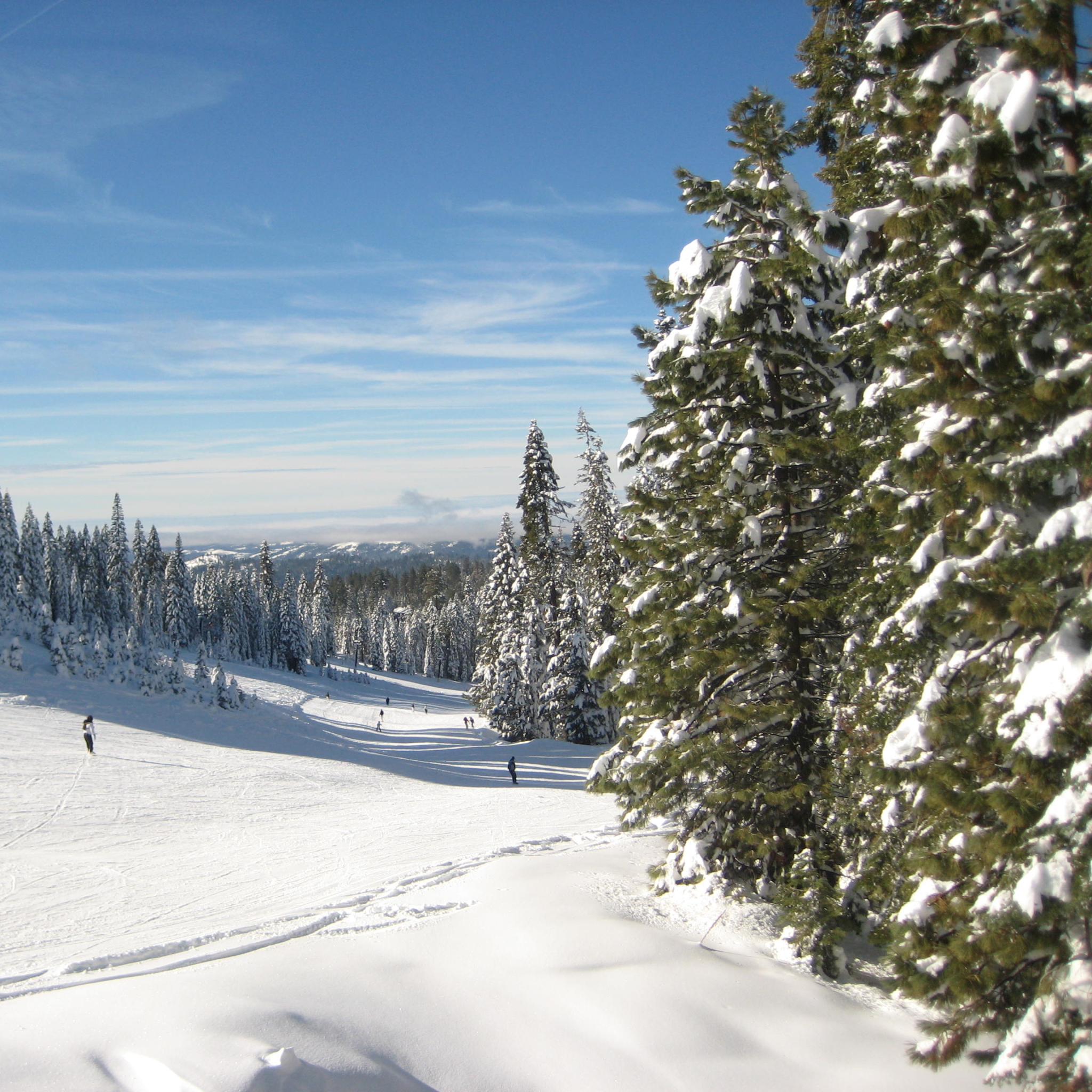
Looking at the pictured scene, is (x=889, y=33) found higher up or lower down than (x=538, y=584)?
higher up

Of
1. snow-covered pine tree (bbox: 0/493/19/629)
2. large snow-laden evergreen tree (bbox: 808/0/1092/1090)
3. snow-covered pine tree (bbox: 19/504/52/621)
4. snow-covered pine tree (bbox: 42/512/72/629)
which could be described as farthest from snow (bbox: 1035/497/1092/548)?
snow-covered pine tree (bbox: 42/512/72/629)

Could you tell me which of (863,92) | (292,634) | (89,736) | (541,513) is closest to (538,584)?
(541,513)

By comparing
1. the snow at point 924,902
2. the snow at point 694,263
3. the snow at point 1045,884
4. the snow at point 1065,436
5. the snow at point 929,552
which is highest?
the snow at point 694,263

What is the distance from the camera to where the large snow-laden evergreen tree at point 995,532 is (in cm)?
492

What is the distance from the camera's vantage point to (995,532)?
557cm

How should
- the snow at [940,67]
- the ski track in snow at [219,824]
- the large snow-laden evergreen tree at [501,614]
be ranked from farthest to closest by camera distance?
the large snow-laden evergreen tree at [501,614], the ski track in snow at [219,824], the snow at [940,67]

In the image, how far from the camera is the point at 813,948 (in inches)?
311

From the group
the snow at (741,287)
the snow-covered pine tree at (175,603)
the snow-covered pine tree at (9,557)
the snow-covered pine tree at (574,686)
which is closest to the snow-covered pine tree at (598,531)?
the snow-covered pine tree at (574,686)

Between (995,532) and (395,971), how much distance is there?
22.7 feet

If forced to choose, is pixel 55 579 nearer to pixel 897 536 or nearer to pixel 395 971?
pixel 395 971

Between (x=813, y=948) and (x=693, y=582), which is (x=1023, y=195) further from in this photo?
(x=813, y=948)

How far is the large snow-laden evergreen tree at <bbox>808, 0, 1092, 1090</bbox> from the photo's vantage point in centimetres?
492

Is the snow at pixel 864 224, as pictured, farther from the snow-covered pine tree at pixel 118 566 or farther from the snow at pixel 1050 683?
the snow-covered pine tree at pixel 118 566

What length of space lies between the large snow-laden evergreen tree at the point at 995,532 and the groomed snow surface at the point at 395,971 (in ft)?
6.34
